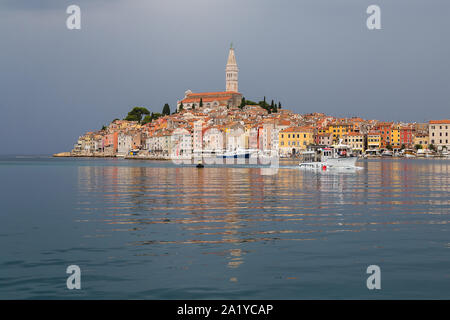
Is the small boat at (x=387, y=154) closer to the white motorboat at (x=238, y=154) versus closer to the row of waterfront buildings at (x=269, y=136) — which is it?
the row of waterfront buildings at (x=269, y=136)

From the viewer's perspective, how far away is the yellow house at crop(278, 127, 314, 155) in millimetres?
140500

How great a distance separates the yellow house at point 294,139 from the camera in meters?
140

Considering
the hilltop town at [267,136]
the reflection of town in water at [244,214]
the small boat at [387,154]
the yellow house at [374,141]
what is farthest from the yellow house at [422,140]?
the reflection of town in water at [244,214]

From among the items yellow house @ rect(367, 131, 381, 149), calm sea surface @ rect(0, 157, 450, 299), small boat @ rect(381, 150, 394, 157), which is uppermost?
yellow house @ rect(367, 131, 381, 149)

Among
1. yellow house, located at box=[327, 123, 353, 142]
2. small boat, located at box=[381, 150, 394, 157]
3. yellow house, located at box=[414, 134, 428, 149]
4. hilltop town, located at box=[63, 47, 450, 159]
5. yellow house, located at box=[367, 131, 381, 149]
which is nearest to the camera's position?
small boat, located at box=[381, 150, 394, 157]

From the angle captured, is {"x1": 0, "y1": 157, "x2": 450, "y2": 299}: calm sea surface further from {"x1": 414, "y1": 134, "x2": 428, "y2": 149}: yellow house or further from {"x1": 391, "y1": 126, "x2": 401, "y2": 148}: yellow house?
{"x1": 414, "y1": 134, "x2": 428, "y2": 149}: yellow house

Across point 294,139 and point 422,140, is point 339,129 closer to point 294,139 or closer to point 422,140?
point 294,139

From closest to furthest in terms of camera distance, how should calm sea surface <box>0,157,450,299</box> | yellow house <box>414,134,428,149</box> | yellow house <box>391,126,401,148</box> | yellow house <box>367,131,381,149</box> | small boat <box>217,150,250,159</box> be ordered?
calm sea surface <box>0,157,450,299</box>
small boat <box>217,150,250,159</box>
yellow house <box>367,131,381,149</box>
yellow house <box>414,134,428,149</box>
yellow house <box>391,126,401,148</box>

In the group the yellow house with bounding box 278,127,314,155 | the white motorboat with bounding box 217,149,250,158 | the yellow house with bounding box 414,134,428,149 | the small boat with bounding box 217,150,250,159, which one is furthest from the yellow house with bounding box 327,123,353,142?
the small boat with bounding box 217,150,250,159

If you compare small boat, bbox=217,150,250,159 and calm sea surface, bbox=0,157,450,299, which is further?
small boat, bbox=217,150,250,159

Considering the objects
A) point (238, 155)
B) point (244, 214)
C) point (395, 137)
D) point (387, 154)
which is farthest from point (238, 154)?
point (244, 214)
